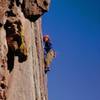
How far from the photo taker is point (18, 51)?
1547 cm

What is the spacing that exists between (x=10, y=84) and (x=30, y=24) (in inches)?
144

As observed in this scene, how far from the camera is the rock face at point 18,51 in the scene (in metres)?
14.5

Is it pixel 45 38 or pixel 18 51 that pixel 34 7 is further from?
pixel 45 38

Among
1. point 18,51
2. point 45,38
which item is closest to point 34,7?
point 18,51

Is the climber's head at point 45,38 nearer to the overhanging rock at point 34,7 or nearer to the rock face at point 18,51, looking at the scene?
the rock face at point 18,51

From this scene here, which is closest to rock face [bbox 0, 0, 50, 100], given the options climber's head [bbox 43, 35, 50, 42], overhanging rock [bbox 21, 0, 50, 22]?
overhanging rock [bbox 21, 0, 50, 22]

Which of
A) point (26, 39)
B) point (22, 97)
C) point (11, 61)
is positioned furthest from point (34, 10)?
→ point (22, 97)

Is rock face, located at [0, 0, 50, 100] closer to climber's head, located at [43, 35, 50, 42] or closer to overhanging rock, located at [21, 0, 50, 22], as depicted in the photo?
overhanging rock, located at [21, 0, 50, 22]

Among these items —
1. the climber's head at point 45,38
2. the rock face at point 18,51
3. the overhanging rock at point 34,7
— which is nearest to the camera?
the rock face at point 18,51

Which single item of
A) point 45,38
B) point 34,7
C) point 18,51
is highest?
point 34,7

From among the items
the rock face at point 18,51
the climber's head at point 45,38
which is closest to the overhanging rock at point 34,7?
the rock face at point 18,51

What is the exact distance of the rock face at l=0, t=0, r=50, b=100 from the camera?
1448 centimetres

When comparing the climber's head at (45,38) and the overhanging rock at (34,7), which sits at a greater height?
the overhanging rock at (34,7)

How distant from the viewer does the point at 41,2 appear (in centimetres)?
1705
